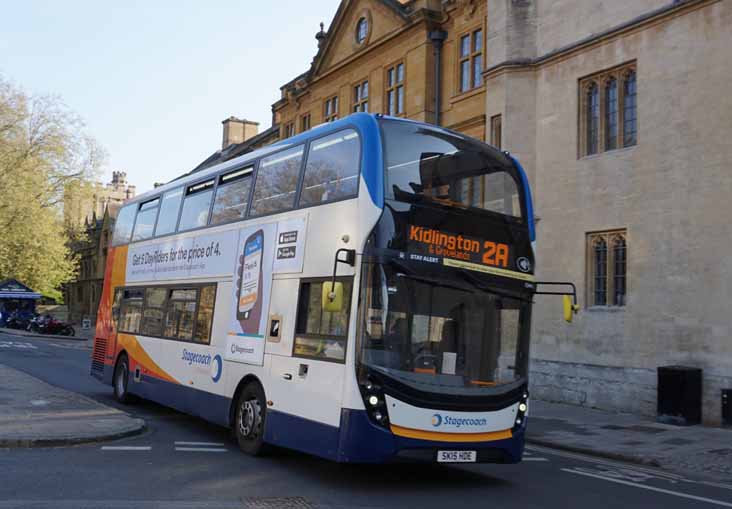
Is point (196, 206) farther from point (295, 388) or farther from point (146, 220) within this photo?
point (295, 388)

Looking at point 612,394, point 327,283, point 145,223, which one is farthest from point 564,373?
point 327,283

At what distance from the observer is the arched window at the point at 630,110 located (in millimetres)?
18641

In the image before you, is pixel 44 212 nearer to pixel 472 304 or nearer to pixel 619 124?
pixel 619 124

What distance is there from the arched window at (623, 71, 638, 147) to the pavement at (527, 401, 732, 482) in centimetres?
617

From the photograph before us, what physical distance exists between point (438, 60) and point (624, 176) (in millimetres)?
8958

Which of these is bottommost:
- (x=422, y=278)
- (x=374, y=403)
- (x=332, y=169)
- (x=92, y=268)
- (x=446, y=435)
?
(x=446, y=435)

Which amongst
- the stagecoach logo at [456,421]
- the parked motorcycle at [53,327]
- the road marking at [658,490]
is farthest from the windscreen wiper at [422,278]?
the parked motorcycle at [53,327]

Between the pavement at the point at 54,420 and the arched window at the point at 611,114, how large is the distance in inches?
492

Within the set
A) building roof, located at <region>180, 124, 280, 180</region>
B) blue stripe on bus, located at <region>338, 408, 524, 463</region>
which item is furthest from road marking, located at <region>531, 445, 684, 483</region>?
building roof, located at <region>180, 124, 280, 180</region>

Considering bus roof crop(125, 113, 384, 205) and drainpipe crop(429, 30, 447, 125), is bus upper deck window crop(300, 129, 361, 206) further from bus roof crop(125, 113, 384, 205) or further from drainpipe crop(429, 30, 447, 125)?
drainpipe crop(429, 30, 447, 125)

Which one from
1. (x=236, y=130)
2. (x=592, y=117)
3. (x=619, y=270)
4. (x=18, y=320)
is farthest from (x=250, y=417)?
(x=18, y=320)

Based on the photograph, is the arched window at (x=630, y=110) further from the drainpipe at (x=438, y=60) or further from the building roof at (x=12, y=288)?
the building roof at (x=12, y=288)

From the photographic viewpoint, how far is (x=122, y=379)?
15.8 meters

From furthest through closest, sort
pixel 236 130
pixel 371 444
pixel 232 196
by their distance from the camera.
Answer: pixel 236 130, pixel 232 196, pixel 371 444
